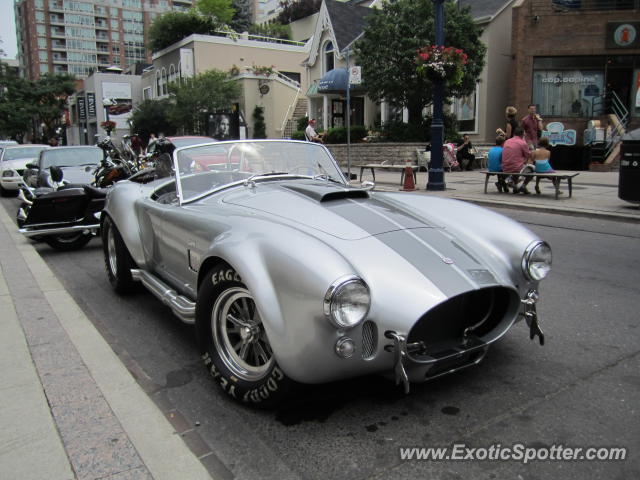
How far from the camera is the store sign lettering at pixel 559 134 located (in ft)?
68.7

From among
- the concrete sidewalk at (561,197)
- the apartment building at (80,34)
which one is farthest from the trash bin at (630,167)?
the apartment building at (80,34)

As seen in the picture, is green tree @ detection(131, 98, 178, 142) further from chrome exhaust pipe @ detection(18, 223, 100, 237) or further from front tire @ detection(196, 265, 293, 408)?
front tire @ detection(196, 265, 293, 408)

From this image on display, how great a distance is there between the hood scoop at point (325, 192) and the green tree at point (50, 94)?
5893cm

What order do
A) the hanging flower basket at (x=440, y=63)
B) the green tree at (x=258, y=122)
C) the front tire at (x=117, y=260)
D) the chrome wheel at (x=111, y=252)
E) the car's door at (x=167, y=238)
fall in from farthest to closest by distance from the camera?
1. the green tree at (x=258, y=122)
2. the hanging flower basket at (x=440, y=63)
3. the chrome wheel at (x=111, y=252)
4. the front tire at (x=117, y=260)
5. the car's door at (x=167, y=238)

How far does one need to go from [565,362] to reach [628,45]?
71.2 feet

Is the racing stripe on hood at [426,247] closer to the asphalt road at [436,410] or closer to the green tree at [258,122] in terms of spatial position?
the asphalt road at [436,410]

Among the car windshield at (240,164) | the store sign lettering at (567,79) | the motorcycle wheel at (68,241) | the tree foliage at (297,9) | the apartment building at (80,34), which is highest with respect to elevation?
the apartment building at (80,34)

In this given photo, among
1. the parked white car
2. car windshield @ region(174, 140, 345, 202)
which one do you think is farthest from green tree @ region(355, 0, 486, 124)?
car windshield @ region(174, 140, 345, 202)

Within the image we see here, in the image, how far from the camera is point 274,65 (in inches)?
1678

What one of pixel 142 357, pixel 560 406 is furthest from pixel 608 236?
pixel 142 357

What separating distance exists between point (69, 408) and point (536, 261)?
276 cm

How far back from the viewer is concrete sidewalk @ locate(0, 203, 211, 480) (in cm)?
234

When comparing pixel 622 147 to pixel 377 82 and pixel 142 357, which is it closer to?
pixel 142 357

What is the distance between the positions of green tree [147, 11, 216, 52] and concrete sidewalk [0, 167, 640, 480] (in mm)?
45713
